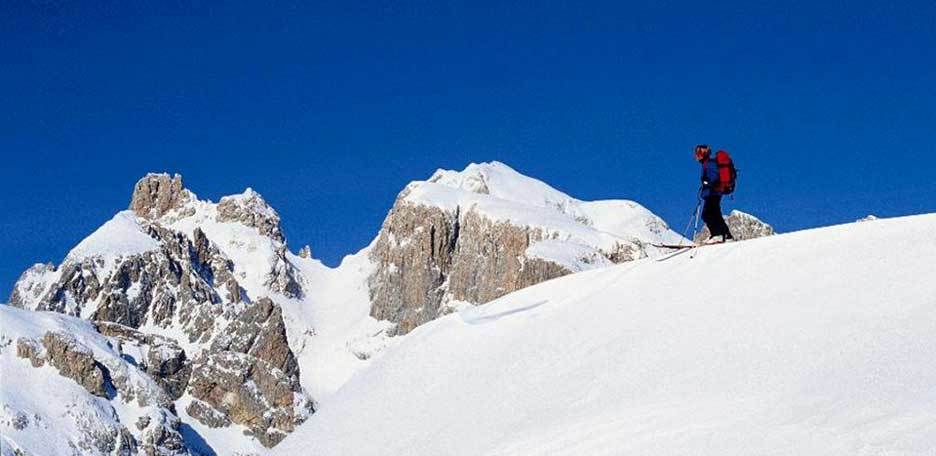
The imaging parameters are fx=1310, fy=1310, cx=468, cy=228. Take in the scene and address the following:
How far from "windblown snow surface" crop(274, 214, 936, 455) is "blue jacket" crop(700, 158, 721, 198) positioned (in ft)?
9.06

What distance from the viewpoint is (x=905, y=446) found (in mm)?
10375

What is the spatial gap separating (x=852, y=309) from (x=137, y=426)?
189651 millimetres

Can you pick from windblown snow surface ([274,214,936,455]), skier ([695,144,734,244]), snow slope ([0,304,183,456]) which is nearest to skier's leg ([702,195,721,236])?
skier ([695,144,734,244])

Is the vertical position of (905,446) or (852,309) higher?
(852,309)

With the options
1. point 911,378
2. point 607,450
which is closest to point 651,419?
point 607,450

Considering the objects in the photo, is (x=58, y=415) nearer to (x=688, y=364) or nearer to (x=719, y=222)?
(x=719, y=222)

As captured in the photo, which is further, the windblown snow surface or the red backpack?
the red backpack

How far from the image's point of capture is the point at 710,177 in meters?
22.0

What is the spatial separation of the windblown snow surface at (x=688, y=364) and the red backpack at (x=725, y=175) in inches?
110

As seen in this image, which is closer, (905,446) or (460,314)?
(905,446)

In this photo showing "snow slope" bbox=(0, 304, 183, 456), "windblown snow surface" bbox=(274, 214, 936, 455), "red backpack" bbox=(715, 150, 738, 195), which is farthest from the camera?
"snow slope" bbox=(0, 304, 183, 456)

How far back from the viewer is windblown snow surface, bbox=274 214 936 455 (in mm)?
12000

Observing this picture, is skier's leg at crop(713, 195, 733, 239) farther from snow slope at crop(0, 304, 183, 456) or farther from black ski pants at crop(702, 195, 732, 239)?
Answer: snow slope at crop(0, 304, 183, 456)

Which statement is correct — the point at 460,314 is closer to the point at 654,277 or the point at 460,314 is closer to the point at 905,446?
the point at 654,277
